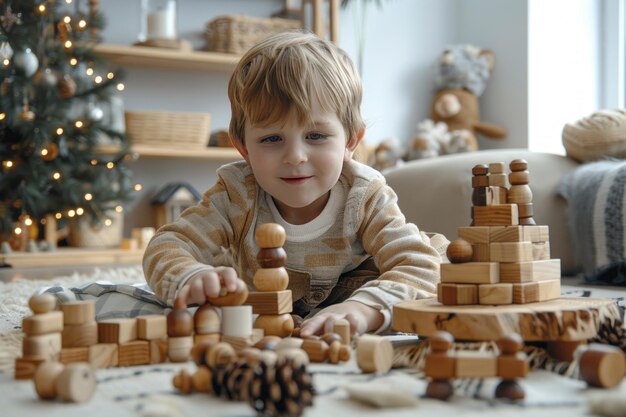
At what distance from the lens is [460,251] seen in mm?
864

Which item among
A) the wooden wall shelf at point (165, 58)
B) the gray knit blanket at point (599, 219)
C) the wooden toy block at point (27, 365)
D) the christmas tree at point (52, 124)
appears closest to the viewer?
the wooden toy block at point (27, 365)

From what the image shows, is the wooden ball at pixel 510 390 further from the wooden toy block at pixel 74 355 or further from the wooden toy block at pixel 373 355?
the wooden toy block at pixel 74 355

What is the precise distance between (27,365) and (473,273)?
479 mm

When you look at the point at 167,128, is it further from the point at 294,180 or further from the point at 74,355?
the point at 74,355

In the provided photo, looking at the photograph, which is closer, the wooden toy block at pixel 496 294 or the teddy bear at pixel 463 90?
the wooden toy block at pixel 496 294

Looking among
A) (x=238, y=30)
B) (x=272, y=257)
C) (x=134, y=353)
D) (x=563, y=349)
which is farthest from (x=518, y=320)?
(x=238, y=30)

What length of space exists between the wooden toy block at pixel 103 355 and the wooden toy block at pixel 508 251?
0.43m

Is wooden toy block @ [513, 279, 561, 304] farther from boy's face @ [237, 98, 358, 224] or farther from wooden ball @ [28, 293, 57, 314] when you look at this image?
wooden ball @ [28, 293, 57, 314]

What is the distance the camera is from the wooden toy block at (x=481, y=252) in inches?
34.3

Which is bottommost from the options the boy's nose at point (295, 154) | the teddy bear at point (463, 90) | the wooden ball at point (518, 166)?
the wooden ball at point (518, 166)

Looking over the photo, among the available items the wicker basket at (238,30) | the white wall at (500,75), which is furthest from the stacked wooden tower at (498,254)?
the white wall at (500,75)

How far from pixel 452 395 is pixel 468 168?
4.73 ft

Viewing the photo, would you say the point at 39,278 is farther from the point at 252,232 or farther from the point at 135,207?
the point at 252,232

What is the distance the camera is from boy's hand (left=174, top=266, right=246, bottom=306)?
84cm
